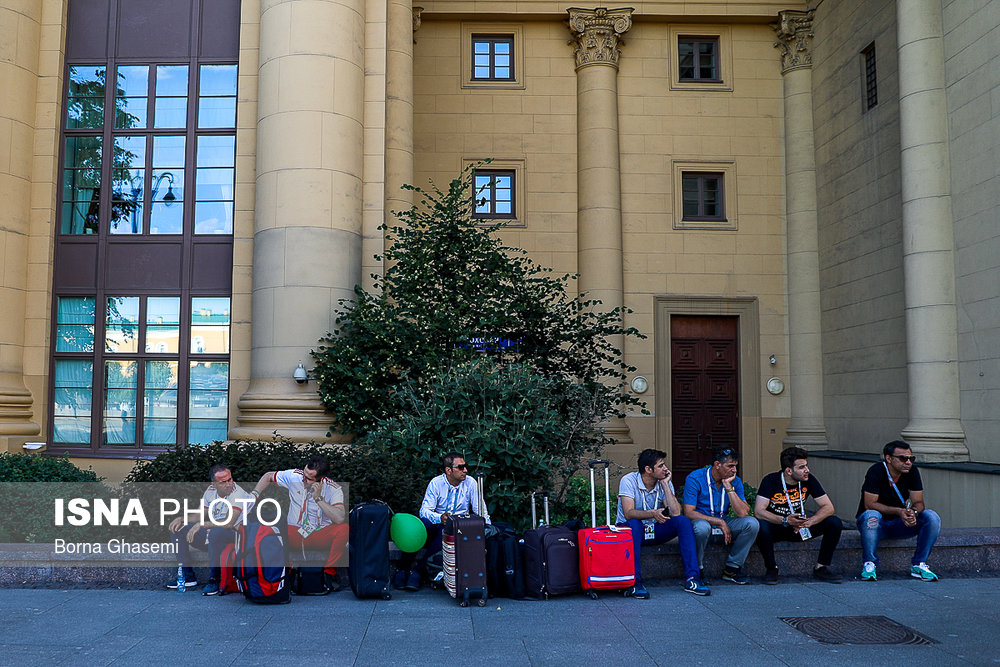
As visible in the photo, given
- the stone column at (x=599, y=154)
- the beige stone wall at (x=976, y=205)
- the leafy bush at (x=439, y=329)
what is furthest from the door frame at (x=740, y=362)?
the leafy bush at (x=439, y=329)

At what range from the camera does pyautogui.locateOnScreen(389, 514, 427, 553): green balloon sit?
8.84 m

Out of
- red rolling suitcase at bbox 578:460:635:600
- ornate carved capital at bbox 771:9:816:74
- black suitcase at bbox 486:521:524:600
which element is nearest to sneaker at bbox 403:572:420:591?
black suitcase at bbox 486:521:524:600

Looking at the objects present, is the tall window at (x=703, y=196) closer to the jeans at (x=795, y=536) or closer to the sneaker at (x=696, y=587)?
the jeans at (x=795, y=536)

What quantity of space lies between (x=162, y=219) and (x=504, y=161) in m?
7.51

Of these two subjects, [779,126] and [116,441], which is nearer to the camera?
[116,441]

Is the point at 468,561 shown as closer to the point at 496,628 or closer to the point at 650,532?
the point at 496,628

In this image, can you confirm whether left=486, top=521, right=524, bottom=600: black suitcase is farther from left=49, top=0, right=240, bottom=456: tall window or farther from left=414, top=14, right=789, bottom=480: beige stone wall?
left=414, top=14, right=789, bottom=480: beige stone wall

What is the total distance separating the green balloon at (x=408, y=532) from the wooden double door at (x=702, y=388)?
11219 millimetres

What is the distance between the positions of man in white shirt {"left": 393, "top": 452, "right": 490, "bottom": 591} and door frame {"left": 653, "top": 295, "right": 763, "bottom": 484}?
34.2 feet

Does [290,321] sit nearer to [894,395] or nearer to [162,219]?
[162,219]

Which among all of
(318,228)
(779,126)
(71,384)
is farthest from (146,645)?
(779,126)

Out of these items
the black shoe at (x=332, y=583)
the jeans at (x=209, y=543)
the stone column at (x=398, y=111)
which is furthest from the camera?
the stone column at (x=398, y=111)

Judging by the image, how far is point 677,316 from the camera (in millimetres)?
19766

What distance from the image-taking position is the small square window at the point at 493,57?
20078mm
